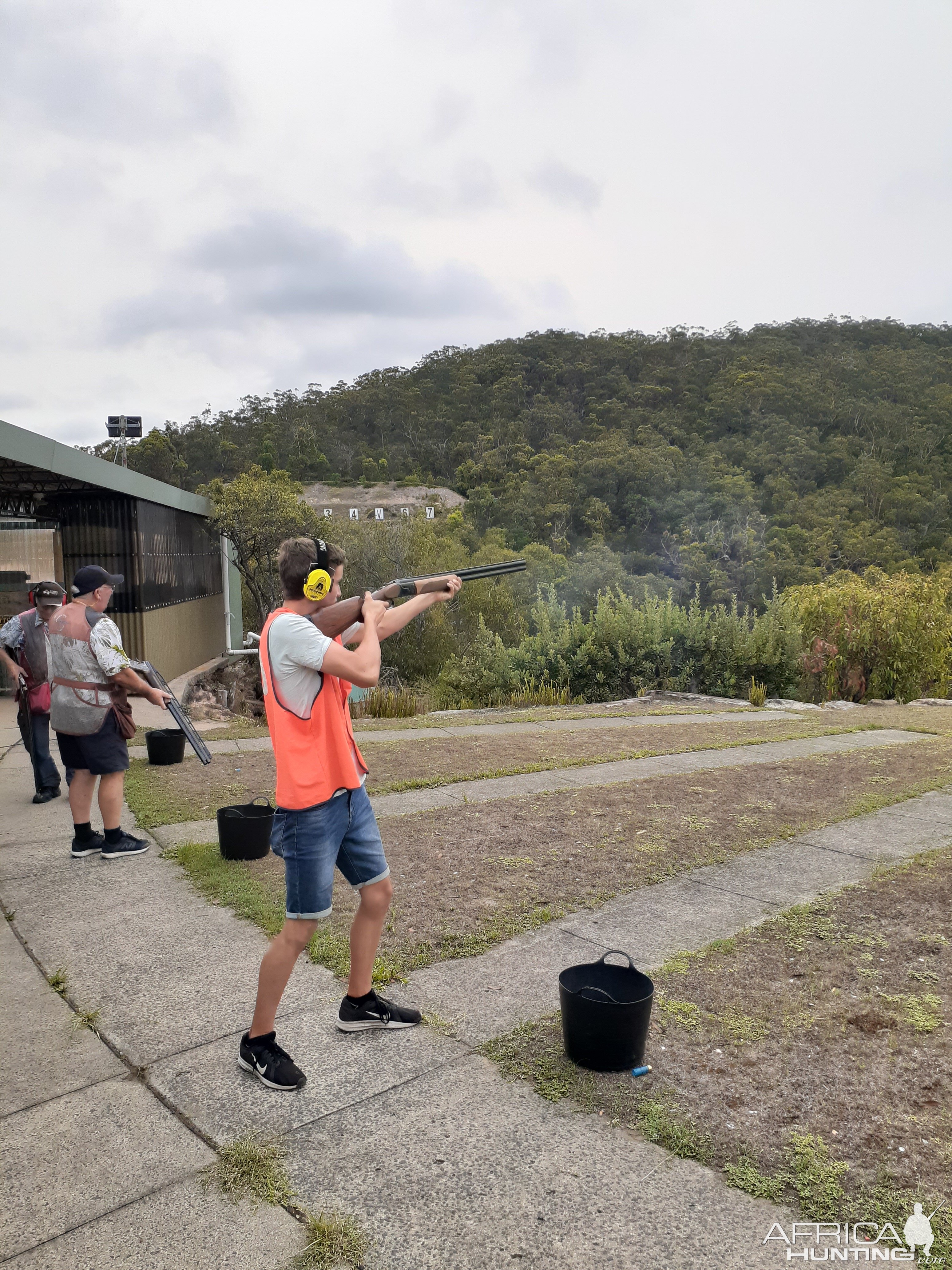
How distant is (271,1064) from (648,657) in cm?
1337

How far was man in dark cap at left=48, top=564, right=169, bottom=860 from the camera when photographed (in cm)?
536

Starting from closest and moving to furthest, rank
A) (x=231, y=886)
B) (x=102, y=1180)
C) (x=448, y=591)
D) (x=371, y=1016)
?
(x=102, y=1180) < (x=371, y=1016) < (x=448, y=591) < (x=231, y=886)

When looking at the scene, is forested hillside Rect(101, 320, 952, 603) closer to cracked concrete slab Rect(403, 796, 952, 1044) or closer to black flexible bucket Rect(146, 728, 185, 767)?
black flexible bucket Rect(146, 728, 185, 767)

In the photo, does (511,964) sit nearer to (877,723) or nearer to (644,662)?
(877,723)

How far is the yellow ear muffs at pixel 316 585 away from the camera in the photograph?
321cm

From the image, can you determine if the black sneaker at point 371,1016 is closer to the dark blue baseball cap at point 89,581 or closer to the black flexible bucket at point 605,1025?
the black flexible bucket at point 605,1025

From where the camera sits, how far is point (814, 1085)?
3092 mm

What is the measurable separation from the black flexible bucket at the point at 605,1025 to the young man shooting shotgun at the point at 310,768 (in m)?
0.78

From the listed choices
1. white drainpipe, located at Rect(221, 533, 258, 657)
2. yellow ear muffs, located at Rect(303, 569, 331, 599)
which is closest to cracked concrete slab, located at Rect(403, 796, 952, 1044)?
yellow ear muffs, located at Rect(303, 569, 331, 599)

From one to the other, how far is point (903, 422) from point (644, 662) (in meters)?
64.1

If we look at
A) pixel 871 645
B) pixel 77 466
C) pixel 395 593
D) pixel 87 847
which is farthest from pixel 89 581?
pixel 871 645

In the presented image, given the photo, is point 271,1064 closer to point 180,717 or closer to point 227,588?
point 180,717

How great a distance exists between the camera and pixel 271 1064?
3078 millimetres

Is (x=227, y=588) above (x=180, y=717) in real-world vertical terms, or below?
above
